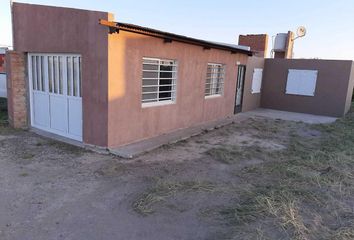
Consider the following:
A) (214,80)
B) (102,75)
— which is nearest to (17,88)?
(102,75)

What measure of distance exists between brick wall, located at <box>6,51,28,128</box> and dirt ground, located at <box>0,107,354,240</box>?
71 cm

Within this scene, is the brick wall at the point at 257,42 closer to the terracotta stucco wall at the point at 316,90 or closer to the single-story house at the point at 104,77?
the terracotta stucco wall at the point at 316,90

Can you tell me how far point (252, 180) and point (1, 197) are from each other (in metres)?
4.08

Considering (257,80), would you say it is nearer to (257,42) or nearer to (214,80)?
(214,80)

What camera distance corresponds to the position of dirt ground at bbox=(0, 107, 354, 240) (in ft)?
Answer: 11.5

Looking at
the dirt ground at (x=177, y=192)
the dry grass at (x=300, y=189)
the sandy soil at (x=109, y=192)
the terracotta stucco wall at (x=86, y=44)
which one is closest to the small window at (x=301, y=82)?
the dry grass at (x=300, y=189)

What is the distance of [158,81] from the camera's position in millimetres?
7691

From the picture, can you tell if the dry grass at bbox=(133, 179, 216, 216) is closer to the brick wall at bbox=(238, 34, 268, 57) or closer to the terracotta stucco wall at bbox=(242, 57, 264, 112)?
the terracotta stucco wall at bbox=(242, 57, 264, 112)

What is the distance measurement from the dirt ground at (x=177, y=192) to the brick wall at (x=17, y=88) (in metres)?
0.71

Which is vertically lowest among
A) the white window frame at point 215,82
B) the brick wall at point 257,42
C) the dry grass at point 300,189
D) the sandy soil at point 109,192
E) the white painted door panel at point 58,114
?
the sandy soil at point 109,192

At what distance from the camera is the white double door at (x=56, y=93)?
681 cm

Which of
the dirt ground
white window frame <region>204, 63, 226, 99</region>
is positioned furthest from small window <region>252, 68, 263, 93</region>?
the dirt ground

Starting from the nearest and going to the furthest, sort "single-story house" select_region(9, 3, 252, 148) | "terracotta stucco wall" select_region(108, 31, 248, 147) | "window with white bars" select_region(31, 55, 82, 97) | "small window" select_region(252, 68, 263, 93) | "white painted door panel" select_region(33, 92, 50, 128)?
"single-story house" select_region(9, 3, 252, 148), "terracotta stucco wall" select_region(108, 31, 248, 147), "window with white bars" select_region(31, 55, 82, 97), "white painted door panel" select_region(33, 92, 50, 128), "small window" select_region(252, 68, 263, 93)

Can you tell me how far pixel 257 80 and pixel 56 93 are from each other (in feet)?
34.3
